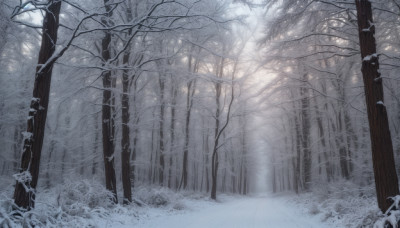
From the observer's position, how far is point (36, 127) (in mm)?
6070

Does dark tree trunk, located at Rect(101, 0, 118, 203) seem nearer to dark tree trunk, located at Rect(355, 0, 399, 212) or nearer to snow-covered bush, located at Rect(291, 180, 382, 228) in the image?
snow-covered bush, located at Rect(291, 180, 382, 228)

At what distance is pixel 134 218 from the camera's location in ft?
27.3

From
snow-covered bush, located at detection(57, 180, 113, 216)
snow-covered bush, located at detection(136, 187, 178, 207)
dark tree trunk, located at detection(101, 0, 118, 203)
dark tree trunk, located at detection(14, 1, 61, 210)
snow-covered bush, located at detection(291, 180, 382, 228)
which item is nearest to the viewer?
dark tree trunk, located at detection(14, 1, 61, 210)

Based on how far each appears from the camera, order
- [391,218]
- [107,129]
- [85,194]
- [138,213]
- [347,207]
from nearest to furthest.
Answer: [391,218] < [85,194] < [347,207] < [138,213] < [107,129]

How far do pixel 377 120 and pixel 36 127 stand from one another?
839 cm

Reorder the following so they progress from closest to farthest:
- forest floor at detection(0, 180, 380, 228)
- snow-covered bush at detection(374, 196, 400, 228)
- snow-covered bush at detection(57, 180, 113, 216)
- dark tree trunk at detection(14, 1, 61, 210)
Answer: snow-covered bush at detection(374, 196, 400, 228)
dark tree trunk at detection(14, 1, 61, 210)
forest floor at detection(0, 180, 380, 228)
snow-covered bush at detection(57, 180, 113, 216)

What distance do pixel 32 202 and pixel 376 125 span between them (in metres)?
8.53

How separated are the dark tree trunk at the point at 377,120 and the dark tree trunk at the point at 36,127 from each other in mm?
7943

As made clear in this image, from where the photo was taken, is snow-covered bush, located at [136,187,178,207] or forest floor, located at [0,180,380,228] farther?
snow-covered bush, located at [136,187,178,207]

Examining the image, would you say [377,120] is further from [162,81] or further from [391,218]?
[162,81]

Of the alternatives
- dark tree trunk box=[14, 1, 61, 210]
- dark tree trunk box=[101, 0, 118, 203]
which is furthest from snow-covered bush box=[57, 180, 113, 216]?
dark tree trunk box=[14, 1, 61, 210]

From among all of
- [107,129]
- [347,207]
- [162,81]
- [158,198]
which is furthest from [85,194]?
[162,81]

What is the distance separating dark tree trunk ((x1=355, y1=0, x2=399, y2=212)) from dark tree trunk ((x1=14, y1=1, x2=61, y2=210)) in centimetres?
794

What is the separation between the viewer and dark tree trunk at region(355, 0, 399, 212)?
576 centimetres
